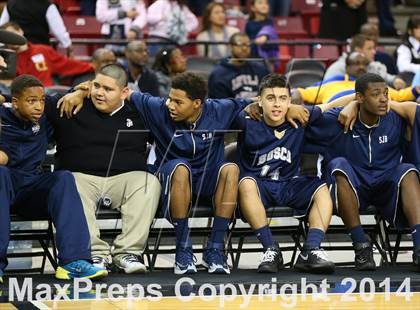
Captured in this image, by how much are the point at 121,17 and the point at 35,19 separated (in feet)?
5.32

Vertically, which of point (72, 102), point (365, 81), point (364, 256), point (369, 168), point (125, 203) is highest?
point (365, 81)

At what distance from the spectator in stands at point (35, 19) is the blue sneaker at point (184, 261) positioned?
5428mm

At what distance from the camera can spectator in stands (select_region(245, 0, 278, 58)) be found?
15305 mm

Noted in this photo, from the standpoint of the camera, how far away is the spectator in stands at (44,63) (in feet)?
41.7

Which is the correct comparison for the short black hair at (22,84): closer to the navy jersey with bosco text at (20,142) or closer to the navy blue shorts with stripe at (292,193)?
the navy jersey with bosco text at (20,142)

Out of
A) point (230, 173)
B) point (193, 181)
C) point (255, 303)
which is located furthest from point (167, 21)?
point (255, 303)

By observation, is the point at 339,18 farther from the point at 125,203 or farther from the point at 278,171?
the point at 125,203

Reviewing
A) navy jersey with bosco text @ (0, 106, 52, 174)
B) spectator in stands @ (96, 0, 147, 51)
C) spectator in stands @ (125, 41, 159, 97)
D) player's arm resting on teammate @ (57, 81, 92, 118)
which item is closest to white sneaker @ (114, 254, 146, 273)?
navy jersey with bosco text @ (0, 106, 52, 174)

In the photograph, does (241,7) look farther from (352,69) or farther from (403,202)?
(403,202)

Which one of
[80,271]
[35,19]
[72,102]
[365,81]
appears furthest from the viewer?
[35,19]

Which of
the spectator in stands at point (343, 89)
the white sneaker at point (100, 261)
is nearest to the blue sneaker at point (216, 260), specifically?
the white sneaker at point (100, 261)

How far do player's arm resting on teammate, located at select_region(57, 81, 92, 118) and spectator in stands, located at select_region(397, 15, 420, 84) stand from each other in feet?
20.0

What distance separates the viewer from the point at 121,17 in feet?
49.6

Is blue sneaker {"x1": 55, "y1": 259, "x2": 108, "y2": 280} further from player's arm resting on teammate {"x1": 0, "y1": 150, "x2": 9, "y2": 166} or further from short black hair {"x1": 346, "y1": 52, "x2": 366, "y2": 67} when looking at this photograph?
short black hair {"x1": 346, "y1": 52, "x2": 366, "y2": 67}
